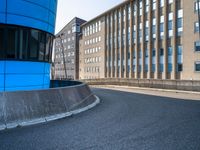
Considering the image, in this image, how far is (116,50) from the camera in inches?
2162

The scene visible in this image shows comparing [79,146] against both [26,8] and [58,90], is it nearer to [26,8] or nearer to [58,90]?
[58,90]

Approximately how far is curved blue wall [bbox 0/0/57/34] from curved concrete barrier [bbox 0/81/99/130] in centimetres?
471

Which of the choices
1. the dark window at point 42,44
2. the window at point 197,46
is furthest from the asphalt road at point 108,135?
the window at point 197,46

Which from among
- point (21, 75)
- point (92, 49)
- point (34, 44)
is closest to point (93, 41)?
point (92, 49)

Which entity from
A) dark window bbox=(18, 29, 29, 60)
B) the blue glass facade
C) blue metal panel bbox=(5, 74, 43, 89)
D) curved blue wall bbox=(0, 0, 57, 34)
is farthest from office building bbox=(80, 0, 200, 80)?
dark window bbox=(18, 29, 29, 60)

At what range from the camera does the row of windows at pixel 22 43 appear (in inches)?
449

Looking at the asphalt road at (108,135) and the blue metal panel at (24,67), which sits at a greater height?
the blue metal panel at (24,67)

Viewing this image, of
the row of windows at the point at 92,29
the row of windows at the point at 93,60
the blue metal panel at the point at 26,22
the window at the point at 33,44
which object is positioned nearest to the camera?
the blue metal panel at the point at 26,22

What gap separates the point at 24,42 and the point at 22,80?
2267 millimetres

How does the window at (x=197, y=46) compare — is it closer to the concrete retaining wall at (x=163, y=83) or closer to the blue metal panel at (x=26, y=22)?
the concrete retaining wall at (x=163, y=83)

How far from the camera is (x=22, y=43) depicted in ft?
Result: 38.9

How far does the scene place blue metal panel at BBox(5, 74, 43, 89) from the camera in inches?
476

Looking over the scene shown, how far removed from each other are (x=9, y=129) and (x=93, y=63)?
6040 centimetres

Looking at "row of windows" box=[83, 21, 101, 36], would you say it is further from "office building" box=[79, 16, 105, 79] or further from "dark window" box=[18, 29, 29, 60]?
"dark window" box=[18, 29, 29, 60]
